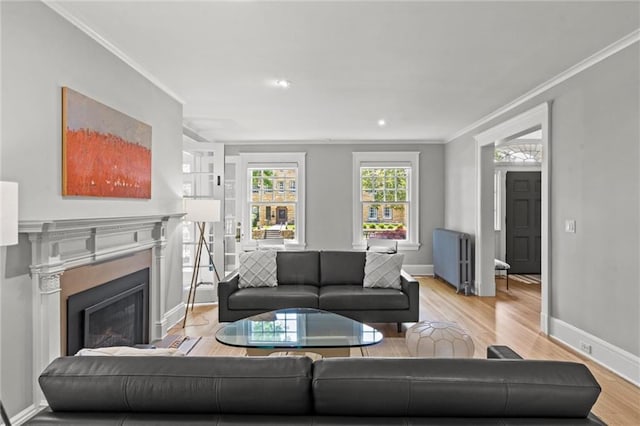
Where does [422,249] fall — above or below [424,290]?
above

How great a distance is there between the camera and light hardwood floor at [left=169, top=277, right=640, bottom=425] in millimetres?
2771

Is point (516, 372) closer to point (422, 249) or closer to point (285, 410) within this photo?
point (285, 410)

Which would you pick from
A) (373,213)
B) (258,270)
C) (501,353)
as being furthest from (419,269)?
(501,353)

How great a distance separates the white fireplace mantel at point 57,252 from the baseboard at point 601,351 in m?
4.00

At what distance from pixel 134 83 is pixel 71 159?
1213mm

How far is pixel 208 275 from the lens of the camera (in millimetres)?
A: 6109

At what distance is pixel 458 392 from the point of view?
1.23 meters

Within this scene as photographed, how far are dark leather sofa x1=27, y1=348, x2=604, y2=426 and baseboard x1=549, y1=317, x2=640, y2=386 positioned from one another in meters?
2.39

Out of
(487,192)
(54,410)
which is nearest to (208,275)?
(487,192)

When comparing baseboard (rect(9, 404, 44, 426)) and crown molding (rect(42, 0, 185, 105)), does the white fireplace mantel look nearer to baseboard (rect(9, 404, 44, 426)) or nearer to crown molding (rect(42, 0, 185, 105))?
baseboard (rect(9, 404, 44, 426))

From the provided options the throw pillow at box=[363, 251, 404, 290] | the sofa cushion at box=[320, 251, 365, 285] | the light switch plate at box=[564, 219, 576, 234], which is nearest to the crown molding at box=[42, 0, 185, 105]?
the sofa cushion at box=[320, 251, 365, 285]

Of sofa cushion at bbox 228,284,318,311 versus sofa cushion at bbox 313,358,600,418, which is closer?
sofa cushion at bbox 313,358,600,418

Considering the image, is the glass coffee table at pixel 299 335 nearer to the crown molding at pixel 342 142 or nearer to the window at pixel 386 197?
the window at pixel 386 197

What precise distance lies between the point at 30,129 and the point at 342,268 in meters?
3.26
